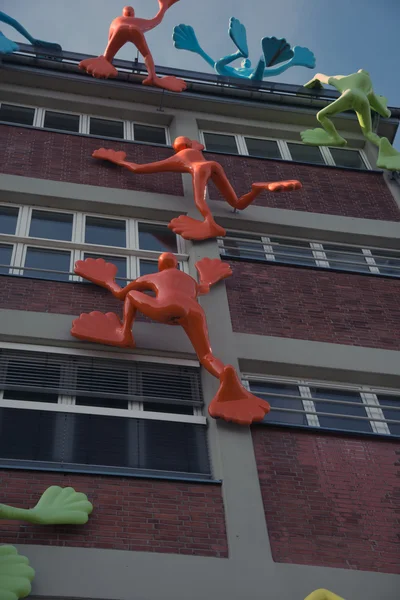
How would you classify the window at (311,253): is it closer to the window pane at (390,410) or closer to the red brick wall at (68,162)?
the red brick wall at (68,162)

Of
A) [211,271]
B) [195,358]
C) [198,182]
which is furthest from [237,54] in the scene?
[195,358]

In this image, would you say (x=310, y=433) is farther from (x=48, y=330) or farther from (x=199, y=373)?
(x=48, y=330)

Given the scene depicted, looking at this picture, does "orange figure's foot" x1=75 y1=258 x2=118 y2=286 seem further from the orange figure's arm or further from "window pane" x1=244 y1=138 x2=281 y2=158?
"window pane" x1=244 y1=138 x2=281 y2=158

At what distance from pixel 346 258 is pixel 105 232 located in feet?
12.6

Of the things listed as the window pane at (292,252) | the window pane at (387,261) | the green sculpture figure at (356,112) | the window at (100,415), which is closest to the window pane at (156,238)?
the window pane at (292,252)

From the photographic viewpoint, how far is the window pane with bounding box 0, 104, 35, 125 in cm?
1570

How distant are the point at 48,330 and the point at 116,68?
24.3 feet

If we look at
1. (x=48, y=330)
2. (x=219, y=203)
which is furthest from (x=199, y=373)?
(x=219, y=203)

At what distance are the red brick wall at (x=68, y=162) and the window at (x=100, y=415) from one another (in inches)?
164

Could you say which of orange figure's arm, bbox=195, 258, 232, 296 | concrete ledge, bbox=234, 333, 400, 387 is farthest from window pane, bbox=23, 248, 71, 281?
concrete ledge, bbox=234, 333, 400, 387

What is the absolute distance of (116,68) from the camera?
16.5 meters

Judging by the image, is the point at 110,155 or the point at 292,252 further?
the point at 110,155

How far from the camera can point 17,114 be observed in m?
15.9

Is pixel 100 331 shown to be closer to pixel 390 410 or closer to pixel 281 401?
pixel 281 401
